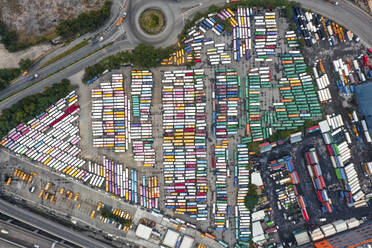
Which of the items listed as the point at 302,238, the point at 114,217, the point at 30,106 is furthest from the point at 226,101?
the point at 30,106

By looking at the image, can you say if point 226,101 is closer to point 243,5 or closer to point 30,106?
point 243,5

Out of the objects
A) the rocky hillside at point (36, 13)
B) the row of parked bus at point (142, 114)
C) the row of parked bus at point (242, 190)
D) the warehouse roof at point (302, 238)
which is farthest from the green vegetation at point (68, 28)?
the warehouse roof at point (302, 238)

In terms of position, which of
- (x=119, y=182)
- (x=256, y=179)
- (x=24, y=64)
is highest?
(x=24, y=64)

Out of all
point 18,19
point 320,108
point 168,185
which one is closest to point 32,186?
point 168,185

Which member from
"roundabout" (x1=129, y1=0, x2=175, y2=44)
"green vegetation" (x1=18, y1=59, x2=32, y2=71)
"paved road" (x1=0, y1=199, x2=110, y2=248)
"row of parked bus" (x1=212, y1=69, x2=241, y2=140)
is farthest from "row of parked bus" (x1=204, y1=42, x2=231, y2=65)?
"paved road" (x1=0, y1=199, x2=110, y2=248)

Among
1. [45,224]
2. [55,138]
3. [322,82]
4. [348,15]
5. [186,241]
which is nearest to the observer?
[45,224]

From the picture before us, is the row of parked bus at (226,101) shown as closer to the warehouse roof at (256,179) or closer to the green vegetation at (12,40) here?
the warehouse roof at (256,179)
